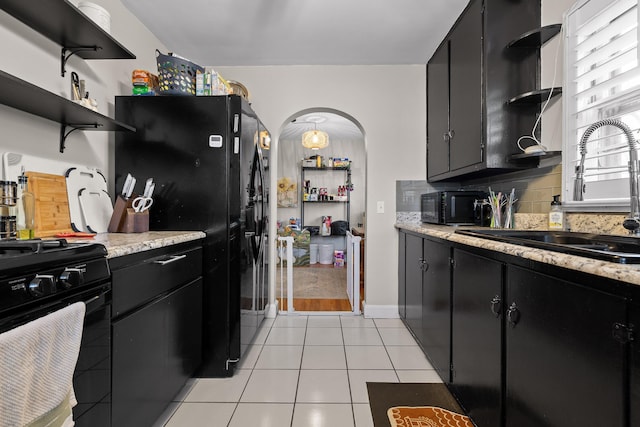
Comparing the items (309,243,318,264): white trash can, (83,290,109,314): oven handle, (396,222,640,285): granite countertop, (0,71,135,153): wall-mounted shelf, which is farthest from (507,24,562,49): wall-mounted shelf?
→ (309,243,318,264): white trash can

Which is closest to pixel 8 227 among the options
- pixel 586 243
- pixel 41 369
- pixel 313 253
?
pixel 41 369

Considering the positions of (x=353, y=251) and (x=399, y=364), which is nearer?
(x=399, y=364)

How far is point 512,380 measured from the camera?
122cm

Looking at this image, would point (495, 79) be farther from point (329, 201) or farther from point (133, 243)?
point (329, 201)

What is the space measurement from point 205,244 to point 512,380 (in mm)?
1642

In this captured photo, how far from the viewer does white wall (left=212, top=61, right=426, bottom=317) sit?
3.19 m

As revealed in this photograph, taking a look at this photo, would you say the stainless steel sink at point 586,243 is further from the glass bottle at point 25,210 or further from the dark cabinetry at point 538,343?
the glass bottle at point 25,210

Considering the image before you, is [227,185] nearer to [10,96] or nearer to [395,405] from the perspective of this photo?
[10,96]

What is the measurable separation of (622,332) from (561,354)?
0.79ft

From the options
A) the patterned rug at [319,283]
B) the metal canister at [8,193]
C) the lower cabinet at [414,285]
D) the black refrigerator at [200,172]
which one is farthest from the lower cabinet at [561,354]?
the patterned rug at [319,283]

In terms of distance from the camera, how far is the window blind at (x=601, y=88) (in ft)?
4.53

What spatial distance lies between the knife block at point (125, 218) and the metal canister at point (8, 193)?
502 mm

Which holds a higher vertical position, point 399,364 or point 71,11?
point 71,11

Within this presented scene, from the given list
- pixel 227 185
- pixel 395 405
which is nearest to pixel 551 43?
pixel 227 185
